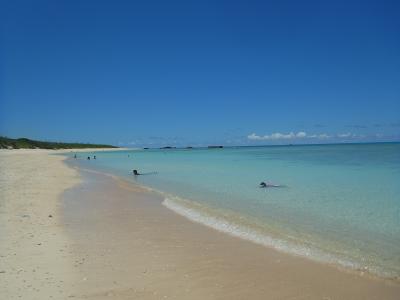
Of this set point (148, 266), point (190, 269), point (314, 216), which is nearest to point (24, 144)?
point (314, 216)

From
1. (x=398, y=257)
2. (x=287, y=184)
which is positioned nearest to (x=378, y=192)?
(x=287, y=184)

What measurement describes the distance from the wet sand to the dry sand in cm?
1

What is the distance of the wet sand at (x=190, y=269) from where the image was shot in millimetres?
5387

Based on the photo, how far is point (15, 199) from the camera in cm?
1318

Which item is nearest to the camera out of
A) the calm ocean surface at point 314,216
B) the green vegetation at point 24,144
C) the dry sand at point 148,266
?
the dry sand at point 148,266

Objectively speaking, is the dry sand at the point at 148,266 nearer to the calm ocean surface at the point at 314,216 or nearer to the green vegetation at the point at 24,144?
the calm ocean surface at the point at 314,216

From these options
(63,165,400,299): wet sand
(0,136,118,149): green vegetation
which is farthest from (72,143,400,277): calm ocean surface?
(0,136,118,149): green vegetation

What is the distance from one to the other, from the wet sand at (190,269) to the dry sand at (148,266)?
0.04ft

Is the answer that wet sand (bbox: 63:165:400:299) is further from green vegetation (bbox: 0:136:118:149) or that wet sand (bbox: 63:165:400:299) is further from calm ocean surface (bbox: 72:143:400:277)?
green vegetation (bbox: 0:136:118:149)

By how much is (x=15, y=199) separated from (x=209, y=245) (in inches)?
321

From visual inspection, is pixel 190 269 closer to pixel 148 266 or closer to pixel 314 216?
pixel 148 266

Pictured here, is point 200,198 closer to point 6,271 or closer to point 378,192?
point 378,192

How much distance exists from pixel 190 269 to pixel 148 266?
0.69m

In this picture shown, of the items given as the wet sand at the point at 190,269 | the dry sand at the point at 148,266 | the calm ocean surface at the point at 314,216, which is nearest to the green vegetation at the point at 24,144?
the calm ocean surface at the point at 314,216
